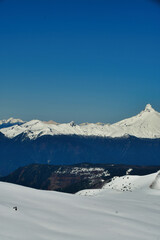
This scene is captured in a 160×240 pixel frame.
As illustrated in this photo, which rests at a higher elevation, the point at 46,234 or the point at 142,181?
the point at 142,181

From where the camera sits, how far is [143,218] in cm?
2145

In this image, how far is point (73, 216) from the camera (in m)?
20.4

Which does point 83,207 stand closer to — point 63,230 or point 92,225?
point 92,225

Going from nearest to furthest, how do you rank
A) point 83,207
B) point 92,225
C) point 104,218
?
point 92,225 → point 104,218 → point 83,207

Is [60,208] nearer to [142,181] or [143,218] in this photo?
[143,218]

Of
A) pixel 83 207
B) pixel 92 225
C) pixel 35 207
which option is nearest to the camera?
pixel 92 225

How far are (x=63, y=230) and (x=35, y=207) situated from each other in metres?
4.97

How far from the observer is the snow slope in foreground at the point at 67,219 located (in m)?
16.0

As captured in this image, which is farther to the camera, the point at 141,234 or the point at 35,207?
the point at 35,207

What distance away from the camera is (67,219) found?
19375mm

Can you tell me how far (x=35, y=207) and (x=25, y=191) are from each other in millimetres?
5119

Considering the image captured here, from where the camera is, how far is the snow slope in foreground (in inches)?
632

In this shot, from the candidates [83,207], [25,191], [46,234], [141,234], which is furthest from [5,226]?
[25,191]

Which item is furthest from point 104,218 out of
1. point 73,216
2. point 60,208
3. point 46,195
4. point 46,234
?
point 46,195
